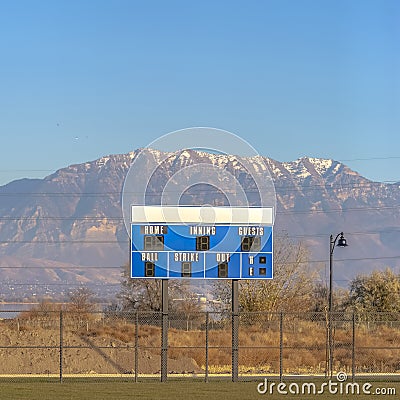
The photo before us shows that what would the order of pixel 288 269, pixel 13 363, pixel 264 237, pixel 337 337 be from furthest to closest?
pixel 288 269 < pixel 337 337 < pixel 13 363 < pixel 264 237

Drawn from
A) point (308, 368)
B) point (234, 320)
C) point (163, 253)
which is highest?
point (163, 253)

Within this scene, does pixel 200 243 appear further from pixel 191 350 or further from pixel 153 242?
pixel 191 350

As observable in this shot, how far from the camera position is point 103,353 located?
141 feet

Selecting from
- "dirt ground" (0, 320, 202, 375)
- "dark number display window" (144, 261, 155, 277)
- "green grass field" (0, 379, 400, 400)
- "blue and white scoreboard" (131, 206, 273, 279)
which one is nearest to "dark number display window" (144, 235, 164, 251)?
"blue and white scoreboard" (131, 206, 273, 279)

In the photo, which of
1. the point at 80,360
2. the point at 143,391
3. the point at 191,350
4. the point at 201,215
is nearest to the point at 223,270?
the point at 201,215

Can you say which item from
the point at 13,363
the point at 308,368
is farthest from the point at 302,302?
the point at 13,363

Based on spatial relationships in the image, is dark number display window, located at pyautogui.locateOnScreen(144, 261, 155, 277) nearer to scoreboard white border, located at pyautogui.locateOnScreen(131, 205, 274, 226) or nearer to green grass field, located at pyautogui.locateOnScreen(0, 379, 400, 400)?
scoreboard white border, located at pyautogui.locateOnScreen(131, 205, 274, 226)

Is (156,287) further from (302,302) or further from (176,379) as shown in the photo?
(176,379)

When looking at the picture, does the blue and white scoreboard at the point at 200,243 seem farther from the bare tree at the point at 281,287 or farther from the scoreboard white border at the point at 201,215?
the bare tree at the point at 281,287

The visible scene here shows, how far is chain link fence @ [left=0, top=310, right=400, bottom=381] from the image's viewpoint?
38641mm

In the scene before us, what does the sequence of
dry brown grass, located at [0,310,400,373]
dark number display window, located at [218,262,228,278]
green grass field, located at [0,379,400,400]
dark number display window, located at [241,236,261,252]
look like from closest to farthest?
green grass field, located at [0,379,400,400], dark number display window, located at [218,262,228,278], dark number display window, located at [241,236,261,252], dry brown grass, located at [0,310,400,373]

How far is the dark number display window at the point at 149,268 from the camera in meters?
33.2

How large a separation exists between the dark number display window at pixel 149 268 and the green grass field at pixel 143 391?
336cm

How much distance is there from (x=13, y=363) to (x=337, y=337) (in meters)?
18.4
